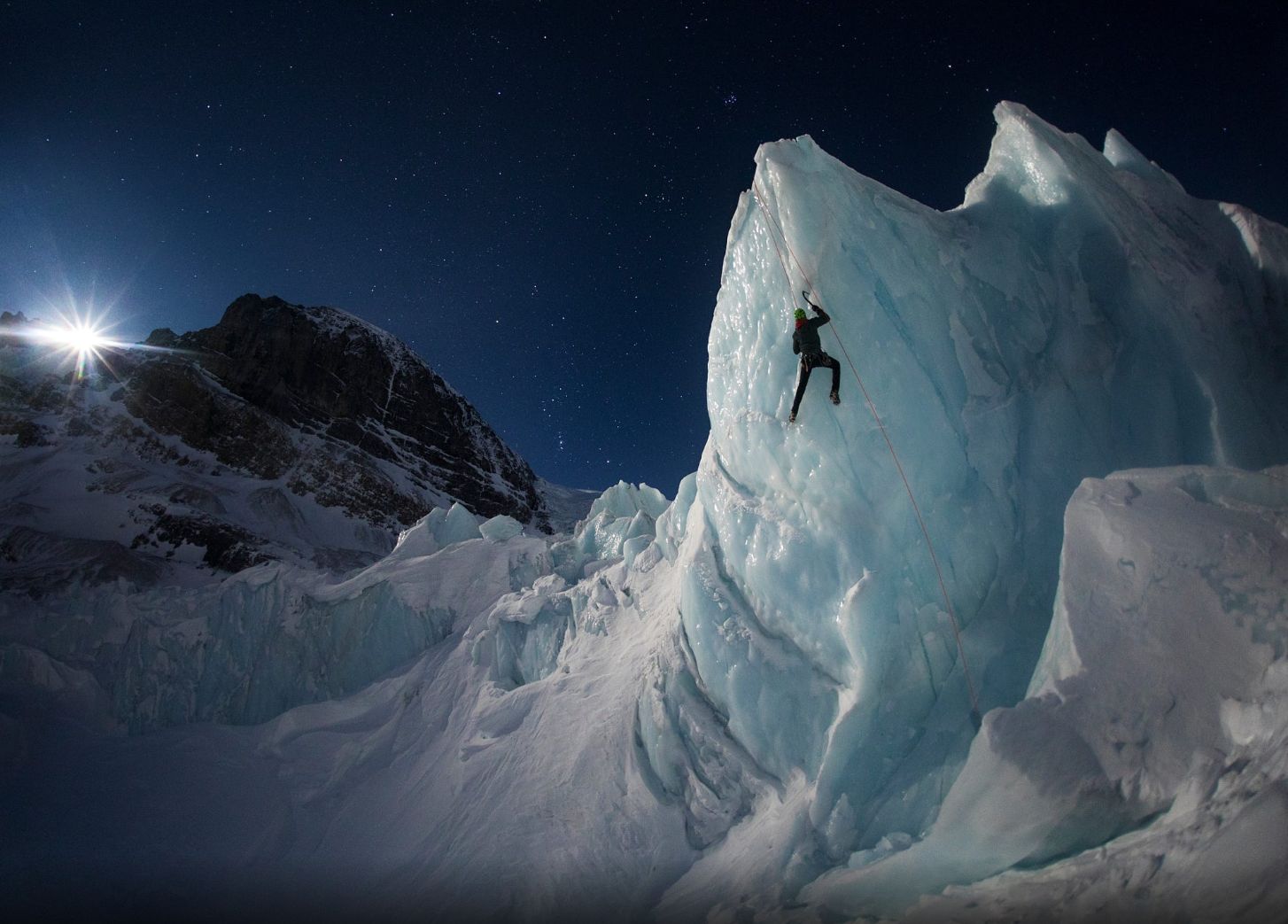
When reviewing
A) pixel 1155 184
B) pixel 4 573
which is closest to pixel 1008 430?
pixel 1155 184

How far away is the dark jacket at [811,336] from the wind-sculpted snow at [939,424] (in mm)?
418

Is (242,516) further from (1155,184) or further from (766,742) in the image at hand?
(1155,184)

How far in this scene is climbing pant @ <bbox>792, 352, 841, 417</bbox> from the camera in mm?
6023

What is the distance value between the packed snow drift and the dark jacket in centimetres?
41

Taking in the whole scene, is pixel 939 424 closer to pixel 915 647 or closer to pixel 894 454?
pixel 894 454

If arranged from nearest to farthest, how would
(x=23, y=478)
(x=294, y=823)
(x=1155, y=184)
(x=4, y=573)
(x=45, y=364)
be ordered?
(x=1155, y=184)
(x=294, y=823)
(x=4, y=573)
(x=23, y=478)
(x=45, y=364)

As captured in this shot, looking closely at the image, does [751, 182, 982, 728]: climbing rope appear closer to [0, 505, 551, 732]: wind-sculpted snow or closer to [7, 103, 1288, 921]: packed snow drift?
[7, 103, 1288, 921]: packed snow drift

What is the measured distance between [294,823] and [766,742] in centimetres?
800

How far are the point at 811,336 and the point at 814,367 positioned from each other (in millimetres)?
371

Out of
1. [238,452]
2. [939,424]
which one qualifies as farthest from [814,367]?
[238,452]

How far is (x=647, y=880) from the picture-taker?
596 centimetres

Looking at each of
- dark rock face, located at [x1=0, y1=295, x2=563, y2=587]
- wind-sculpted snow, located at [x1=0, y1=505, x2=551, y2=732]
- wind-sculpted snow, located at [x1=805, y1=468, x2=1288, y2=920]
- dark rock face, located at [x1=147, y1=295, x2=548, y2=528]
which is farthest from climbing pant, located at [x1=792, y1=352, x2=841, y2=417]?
dark rock face, located at [x1=147, y1=295, x2=548, y2=528]

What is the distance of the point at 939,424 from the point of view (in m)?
6.11

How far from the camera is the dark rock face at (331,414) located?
58.2 metres
